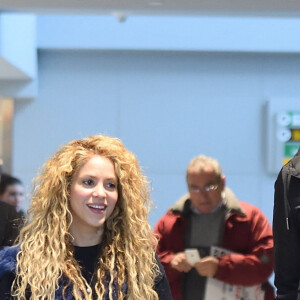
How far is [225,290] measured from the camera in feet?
19.2

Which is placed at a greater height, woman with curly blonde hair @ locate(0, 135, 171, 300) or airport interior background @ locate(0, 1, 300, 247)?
airport interior background @ locate(0, 1, 300, 247)

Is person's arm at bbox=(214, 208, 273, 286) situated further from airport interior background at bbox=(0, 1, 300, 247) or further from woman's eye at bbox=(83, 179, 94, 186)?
airport interior background at bbox=(0, 1, 300, 247)

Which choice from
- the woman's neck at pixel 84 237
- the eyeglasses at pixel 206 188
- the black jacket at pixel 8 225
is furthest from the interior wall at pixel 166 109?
the woman's neck at pixel 84 237

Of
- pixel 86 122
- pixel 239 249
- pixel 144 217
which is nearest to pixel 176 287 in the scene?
pixel 239 249

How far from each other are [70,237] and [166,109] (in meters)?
6.03

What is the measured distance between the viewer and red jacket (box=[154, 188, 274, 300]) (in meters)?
5.80

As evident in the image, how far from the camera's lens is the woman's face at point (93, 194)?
12.0 ft

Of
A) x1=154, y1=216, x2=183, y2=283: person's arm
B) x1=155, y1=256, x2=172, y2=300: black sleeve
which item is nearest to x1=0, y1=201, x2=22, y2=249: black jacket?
x1=155, y1=256, x2=172, y2=300: black sleeve

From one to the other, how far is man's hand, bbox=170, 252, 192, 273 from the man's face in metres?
0.33

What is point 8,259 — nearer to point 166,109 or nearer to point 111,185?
point 111,185

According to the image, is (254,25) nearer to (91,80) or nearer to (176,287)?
(91,80)

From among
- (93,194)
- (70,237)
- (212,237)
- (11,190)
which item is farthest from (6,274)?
(11,190)

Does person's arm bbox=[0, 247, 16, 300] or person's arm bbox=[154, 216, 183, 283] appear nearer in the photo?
person's arm bbox=[0, 247, 16, 300]

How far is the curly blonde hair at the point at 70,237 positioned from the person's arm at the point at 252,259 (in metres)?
1.99
